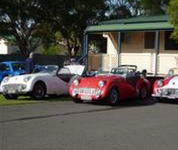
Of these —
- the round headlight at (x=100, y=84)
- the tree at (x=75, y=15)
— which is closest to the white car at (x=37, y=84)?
the round headlight at (x=100, y=84)

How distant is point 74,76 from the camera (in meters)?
19.2

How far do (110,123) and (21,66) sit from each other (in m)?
15.0

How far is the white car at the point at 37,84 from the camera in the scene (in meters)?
17.5

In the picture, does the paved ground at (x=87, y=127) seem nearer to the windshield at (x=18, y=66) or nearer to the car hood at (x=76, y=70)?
the car hood at (x=76, y=70)

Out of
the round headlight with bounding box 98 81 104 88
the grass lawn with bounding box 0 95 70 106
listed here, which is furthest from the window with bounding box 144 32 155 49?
the round headlight with bounding box 98 81 104 88

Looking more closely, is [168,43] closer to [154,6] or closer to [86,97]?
[86,97]

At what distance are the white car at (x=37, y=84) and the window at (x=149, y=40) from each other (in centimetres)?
939

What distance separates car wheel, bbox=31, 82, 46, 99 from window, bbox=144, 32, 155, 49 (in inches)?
431

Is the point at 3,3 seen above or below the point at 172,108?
above

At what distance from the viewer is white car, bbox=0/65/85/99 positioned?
1753 cm

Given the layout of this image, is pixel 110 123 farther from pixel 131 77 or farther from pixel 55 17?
pixel 55 17

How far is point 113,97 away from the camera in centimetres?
1638

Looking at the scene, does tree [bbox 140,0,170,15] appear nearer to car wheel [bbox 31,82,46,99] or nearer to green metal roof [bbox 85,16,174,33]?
green metal roof [bbox 85,16,174,33]

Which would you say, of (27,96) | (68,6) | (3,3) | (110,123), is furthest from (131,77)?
(68,6)
